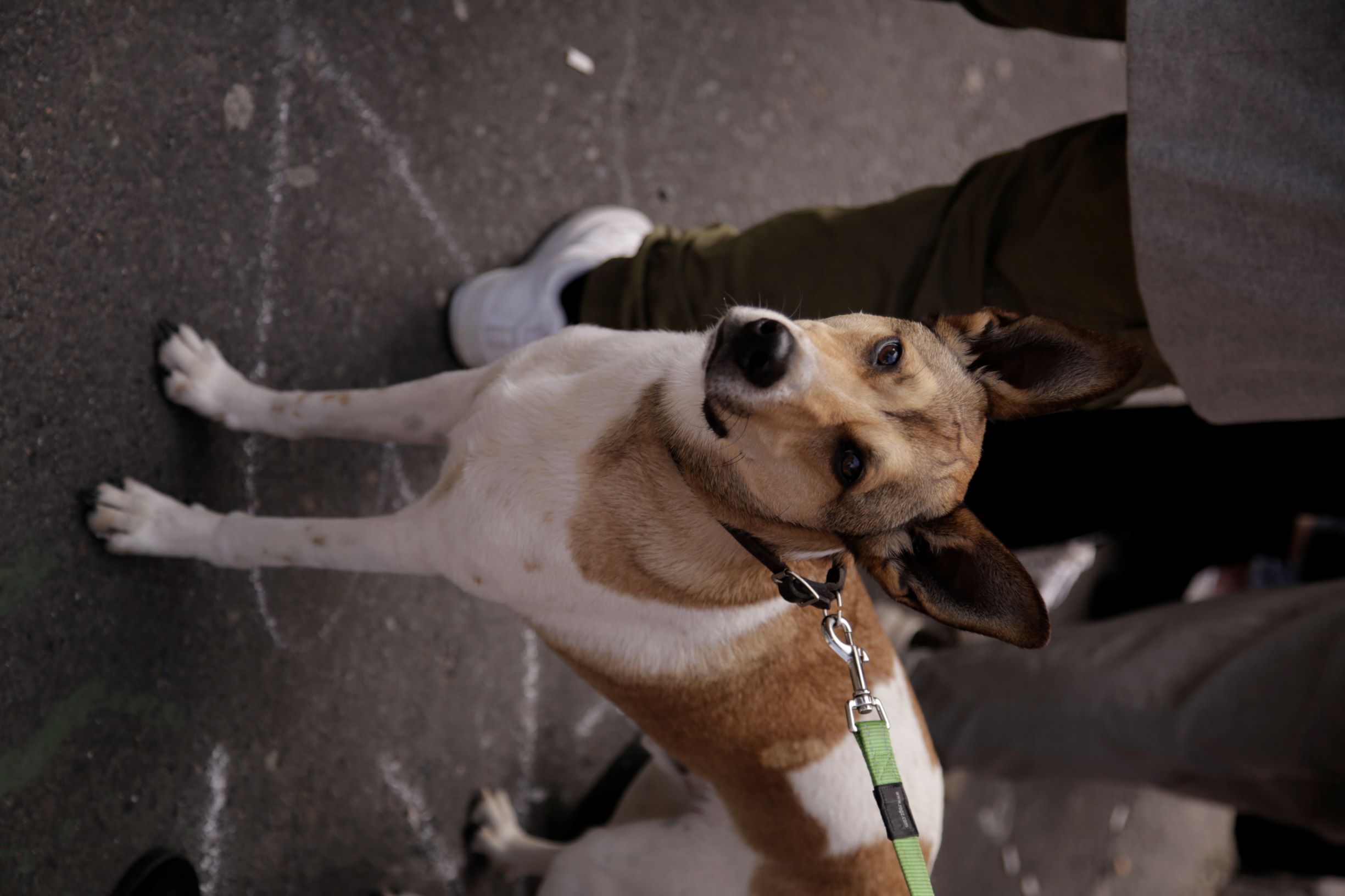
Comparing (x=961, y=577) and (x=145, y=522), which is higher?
(x=961, y=577)

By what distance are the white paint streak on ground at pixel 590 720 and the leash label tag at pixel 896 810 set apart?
2097 mm

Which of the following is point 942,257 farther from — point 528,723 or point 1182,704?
point 528,723

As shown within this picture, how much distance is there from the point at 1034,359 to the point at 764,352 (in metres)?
0.73

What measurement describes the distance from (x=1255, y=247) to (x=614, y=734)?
112 inches

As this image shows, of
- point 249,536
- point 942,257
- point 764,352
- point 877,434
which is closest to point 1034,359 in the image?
point 877,434

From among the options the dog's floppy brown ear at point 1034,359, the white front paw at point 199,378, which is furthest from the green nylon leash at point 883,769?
the white front paw at point 199,378

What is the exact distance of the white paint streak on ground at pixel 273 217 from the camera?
276cm

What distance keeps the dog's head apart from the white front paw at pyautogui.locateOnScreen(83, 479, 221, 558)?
1437 mm

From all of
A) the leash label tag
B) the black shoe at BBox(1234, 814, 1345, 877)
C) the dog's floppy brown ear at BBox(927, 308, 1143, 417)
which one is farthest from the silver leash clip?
the black shoe at BBox(1234, 814, 1345, 877)

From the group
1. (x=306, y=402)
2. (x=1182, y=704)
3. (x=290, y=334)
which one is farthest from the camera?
(x=1182, y=704)

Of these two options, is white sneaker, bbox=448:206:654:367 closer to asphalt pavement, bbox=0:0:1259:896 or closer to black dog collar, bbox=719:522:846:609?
asphalt pavement, bbox=0:0:1259:896

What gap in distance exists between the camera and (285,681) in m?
2.89

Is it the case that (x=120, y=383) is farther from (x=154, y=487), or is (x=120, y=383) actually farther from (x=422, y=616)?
(x=422, y=616)

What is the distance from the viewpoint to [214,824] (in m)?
2.70
